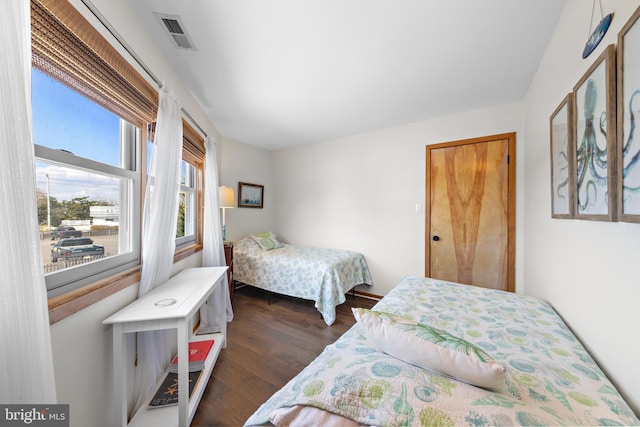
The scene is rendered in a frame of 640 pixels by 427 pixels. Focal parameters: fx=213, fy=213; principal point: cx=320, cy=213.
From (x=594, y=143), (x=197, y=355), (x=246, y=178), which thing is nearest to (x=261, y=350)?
(x=197, y=355)

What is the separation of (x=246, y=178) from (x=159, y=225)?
2376 mm

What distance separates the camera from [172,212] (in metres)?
1.60

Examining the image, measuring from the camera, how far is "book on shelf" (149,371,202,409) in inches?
53.0

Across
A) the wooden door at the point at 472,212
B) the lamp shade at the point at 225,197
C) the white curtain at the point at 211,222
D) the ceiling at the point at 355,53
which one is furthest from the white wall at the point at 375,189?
the white curtain at the point at 211,222

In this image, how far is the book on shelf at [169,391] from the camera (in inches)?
53.0

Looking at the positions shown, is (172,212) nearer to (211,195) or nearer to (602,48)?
(211,195)

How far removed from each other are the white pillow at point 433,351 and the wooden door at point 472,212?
209 centimetres

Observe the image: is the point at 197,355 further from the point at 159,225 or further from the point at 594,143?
the point at 594,143

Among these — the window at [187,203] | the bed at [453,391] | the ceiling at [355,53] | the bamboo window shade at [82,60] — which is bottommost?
the bed at [453,391]

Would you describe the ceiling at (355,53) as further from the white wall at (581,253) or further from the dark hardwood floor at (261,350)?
the dark hardwood floor at (261,350)

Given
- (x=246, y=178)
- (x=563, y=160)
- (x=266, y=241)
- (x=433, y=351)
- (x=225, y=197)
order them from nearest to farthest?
(x=433, y=351), (x=563, y=160), (x=225, y=197), (x=266, y=241), (x=246, y=178)

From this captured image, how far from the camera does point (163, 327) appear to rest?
3.70 feet

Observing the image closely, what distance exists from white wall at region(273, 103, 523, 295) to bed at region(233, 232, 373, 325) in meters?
0.33
